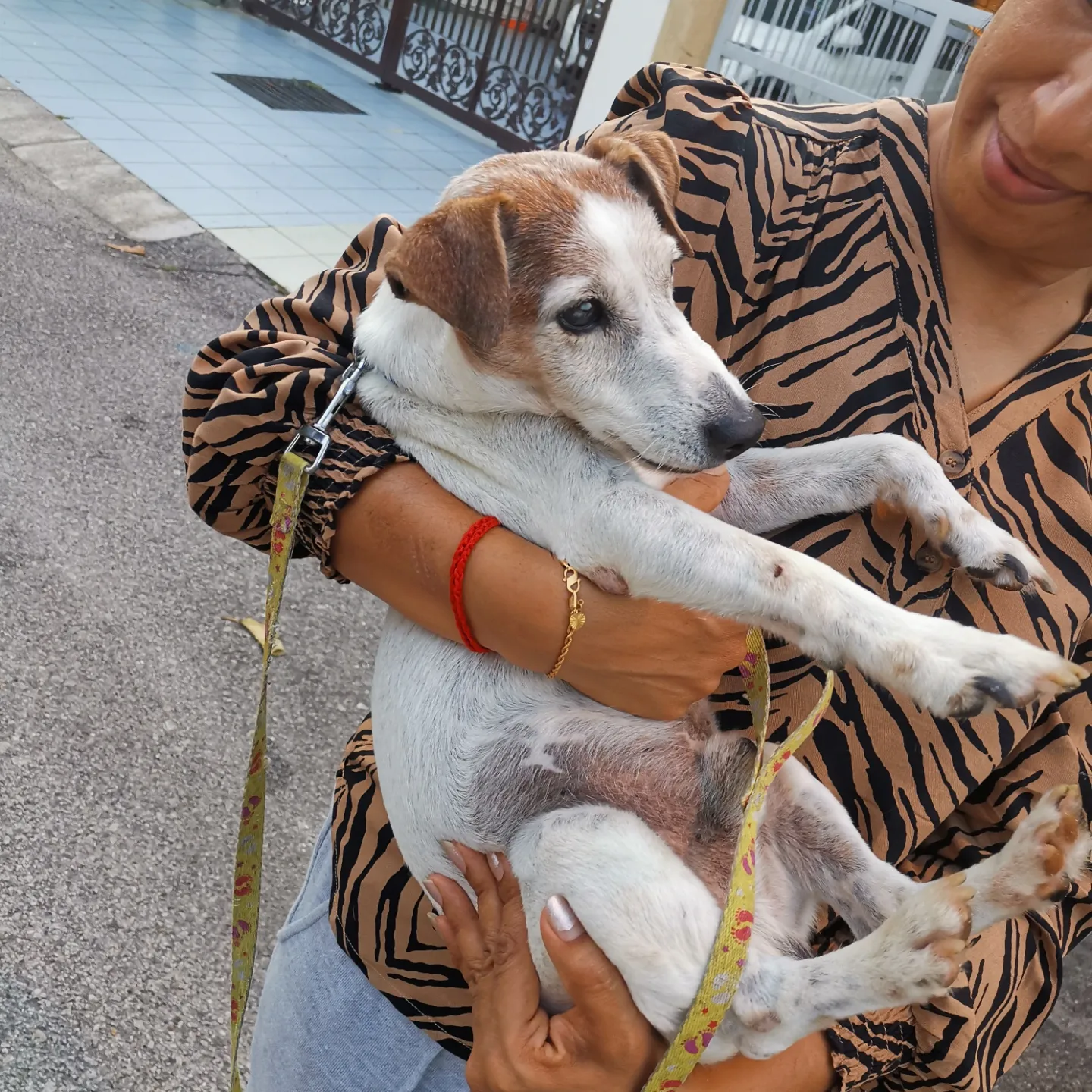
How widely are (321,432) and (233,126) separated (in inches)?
341

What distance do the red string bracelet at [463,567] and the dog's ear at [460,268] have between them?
1.14 ft

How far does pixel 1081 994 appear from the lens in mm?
4062

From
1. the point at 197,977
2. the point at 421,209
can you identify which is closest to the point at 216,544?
the point at 197,977

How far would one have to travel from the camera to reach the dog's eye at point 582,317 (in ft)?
6.64

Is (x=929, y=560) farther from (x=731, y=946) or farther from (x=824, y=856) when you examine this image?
(x=731, y=946)

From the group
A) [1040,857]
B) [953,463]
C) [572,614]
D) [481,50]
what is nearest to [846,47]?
[481,50]

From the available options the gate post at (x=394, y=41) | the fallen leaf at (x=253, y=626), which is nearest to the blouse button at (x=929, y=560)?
the fallen leaf at (x=253, y=626)

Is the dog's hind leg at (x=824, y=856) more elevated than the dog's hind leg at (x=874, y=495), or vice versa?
the dog's hind leg at (x=874, y=495)

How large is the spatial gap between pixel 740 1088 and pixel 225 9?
14496 millimetres

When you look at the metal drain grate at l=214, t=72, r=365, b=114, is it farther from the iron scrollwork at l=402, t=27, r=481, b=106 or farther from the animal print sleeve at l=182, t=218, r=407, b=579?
the animal print sleeve at l=182, t=218, r=407, b=579

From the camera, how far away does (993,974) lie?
69.2 inches

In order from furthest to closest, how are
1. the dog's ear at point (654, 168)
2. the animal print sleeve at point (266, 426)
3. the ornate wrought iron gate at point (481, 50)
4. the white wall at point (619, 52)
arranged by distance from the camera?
the ornate wrought iron gate at point (481, 50) → the white wall at point (619, 52) → the dog's ear at point (654, 168) → the animal print sleeve at point (266, 426)

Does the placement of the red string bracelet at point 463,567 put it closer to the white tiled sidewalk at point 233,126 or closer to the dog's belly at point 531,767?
the dog's belly at point 531,767

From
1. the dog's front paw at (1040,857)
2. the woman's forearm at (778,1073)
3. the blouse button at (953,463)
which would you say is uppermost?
the blouse button at (953,463)
